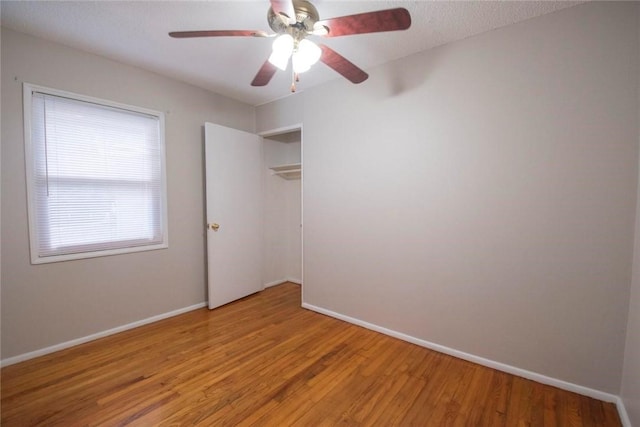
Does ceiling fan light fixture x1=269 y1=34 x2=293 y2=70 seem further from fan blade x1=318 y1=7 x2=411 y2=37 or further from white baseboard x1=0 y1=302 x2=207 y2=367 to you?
white baseboard x1=0 y1=302 x2=207 y2=367

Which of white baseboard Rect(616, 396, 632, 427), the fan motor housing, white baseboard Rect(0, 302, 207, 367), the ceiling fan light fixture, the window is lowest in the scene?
white baseboard Rect(616, 396, 632, 427)

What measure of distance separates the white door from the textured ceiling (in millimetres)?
824

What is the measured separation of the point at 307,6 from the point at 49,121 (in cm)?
218

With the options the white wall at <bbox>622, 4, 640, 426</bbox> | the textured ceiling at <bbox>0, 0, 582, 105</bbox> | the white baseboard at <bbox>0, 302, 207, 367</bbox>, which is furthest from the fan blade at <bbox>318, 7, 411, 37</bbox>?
the white baseboard at <bbox>0, 302, 207, 367</bbox>

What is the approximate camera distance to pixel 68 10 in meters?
1.77

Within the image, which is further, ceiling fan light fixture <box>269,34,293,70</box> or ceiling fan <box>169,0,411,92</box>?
ceiling fan light fixture <box>269,34,293,70</box>

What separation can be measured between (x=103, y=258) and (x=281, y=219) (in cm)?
211

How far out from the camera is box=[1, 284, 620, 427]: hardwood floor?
155 cm

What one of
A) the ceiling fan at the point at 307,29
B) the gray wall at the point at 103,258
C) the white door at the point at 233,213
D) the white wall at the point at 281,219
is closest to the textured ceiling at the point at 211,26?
the gray wall at the point at 103,258

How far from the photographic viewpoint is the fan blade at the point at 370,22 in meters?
1.23

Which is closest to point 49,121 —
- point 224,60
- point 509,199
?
point 224,60

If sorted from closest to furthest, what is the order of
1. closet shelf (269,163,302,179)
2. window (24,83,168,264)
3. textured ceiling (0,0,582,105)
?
textured ceiling (0,0,582,105), window (24,83,168,264), closet shelf (269,163,302,179)

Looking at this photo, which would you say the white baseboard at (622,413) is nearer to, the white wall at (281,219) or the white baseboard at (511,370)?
the white baseboard at (511,370)

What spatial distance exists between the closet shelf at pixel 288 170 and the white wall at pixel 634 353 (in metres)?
2.91
